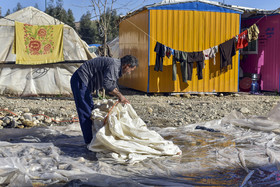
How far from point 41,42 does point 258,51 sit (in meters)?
7.53

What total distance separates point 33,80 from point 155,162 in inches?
303

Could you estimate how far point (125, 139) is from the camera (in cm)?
439

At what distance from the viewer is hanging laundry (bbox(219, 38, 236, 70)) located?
1113 centimetres

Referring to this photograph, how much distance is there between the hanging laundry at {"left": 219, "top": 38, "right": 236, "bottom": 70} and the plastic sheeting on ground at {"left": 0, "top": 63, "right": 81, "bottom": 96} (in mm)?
4878

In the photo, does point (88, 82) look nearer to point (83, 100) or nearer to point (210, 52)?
point (83, 100)

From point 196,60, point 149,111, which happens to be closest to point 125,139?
point 149,111

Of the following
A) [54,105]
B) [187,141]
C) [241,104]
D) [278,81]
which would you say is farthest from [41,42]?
[278,81]

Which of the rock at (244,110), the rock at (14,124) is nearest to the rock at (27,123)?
the rock at (14,124)

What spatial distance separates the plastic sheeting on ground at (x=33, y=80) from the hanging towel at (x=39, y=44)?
0.30 meters

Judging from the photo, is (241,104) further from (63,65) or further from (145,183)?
(145,183)

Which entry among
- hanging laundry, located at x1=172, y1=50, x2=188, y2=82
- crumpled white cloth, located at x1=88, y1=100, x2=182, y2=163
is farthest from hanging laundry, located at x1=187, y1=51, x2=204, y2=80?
crumpled white cloth, located at x1=88, y1=100, x2=182, y2=163

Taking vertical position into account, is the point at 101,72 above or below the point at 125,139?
above

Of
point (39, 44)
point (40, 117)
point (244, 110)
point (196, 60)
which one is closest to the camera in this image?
point (40, 117)

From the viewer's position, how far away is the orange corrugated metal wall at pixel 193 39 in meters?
10.8
